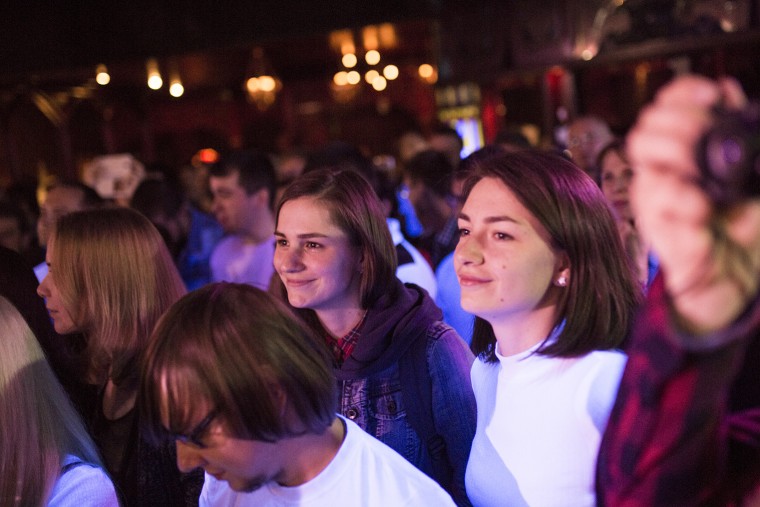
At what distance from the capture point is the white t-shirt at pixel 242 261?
3.67 metres

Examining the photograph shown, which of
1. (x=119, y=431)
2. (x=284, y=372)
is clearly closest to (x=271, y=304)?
(x=284, y=372)

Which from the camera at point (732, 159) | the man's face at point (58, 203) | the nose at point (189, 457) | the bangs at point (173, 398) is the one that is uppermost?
the man's face at point (58, 203)

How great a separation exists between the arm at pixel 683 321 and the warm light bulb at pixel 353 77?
1080cm

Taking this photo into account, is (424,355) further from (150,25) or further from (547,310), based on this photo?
(150,25)

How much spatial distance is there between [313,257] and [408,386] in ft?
1.50

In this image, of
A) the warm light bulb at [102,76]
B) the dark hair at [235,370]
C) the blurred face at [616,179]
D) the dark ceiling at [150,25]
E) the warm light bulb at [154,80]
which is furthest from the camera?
the warm light bulb at [154,80]

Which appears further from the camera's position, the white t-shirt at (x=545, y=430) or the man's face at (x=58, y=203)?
the man's face at (x=58, y=203)

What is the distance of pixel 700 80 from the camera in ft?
2.56

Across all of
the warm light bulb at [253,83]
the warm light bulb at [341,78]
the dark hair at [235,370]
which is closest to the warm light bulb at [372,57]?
the warm light bulb at [341,78]

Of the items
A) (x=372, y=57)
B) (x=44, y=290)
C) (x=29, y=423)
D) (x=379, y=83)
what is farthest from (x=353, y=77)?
(x=29, y=423)

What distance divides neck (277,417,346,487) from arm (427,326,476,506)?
0.69 metres

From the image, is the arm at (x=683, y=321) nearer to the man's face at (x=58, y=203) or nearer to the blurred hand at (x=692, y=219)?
the blurred hand at (x=692, y=219)

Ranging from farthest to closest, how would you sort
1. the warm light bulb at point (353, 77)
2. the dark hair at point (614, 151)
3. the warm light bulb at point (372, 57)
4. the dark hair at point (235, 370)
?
the warm light bulb at point (353, 77) → the warm light bulb at point (372, 57) → the dark hair at point (614, 151) → the dark hair at point (235, 370)

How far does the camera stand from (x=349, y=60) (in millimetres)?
10609
